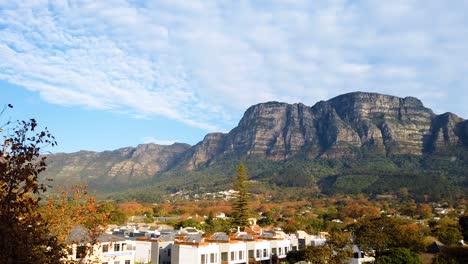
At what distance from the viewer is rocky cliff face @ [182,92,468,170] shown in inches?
6398

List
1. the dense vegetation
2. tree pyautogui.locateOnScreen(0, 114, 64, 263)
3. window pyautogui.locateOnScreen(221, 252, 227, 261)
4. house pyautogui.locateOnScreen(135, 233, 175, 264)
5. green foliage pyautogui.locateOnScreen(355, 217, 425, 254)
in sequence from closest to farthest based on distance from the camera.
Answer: tree pyautogui.locateOnScreen(0, 114, 64, 263) < house pyautogui.locateOnScreen(135, 233, 175, 264) < window pyautogui.locateOnScreen(221, 252, 227, 261) < green foliage pyautogui.locateOnScreen(355, 217, 425, 254) < the dense vegetation

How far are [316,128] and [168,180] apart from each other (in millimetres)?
67008

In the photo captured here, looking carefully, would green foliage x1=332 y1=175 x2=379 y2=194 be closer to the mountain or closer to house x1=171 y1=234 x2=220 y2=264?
the mountain

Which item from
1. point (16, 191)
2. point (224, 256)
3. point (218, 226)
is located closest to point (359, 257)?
point (224, 256)

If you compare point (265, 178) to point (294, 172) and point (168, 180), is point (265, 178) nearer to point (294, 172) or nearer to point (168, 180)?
point (294, 172)

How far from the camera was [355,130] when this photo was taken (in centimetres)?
17450

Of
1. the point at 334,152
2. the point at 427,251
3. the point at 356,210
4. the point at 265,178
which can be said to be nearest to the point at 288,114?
the point at 334,152

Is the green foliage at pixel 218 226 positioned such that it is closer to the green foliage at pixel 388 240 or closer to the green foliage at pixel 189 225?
the green foliage at pixel 189 225

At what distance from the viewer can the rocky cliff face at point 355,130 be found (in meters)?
162

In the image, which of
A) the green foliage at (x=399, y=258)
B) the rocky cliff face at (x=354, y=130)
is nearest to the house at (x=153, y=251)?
the green foliage at (x=399, y=258)

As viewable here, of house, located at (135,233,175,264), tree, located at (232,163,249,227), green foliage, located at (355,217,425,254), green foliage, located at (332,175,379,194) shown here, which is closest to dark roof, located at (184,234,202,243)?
house, located at (135,233,175,264)

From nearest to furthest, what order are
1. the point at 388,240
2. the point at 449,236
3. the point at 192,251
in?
the point at 192,251, the point at 388,240, the point at 449,236

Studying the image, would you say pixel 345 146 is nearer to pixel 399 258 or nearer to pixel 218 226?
pixel 218 226

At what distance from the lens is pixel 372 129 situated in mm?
168625
